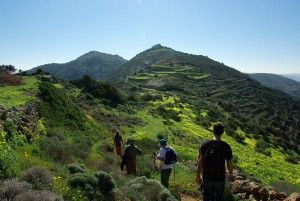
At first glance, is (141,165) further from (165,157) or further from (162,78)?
(162,78)

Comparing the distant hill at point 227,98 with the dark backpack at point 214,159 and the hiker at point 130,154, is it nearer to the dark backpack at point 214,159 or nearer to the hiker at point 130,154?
the hiker at point 130,154

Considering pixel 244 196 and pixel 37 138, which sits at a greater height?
pixel 37 138

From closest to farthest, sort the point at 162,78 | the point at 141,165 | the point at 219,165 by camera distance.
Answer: the point at 219,165
the point at 141,165
the point at 162,78

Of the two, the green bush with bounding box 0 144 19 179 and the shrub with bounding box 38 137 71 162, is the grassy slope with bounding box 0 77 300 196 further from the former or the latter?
the green bush with bounding box 0 144 19 179

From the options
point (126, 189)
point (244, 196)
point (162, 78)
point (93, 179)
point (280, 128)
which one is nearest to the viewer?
point (93, 179)

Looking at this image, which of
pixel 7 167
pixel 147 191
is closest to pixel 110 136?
pixel 147 191

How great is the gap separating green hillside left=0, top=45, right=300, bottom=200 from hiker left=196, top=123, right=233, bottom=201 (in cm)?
350

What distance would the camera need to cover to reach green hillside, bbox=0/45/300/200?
423 inches

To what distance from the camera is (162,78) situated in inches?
4348

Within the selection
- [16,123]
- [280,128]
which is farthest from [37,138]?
[280,128]

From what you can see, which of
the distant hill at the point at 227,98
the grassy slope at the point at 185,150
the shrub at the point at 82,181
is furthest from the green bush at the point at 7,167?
the distant hill at the point at 227,98

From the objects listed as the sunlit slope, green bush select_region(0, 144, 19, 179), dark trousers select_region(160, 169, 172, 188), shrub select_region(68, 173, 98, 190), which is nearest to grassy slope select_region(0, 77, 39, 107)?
green bush select_region(0, 144, 19, 179)

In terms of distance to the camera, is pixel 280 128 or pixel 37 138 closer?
pixel 37 138

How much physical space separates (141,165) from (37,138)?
17.5 feet
